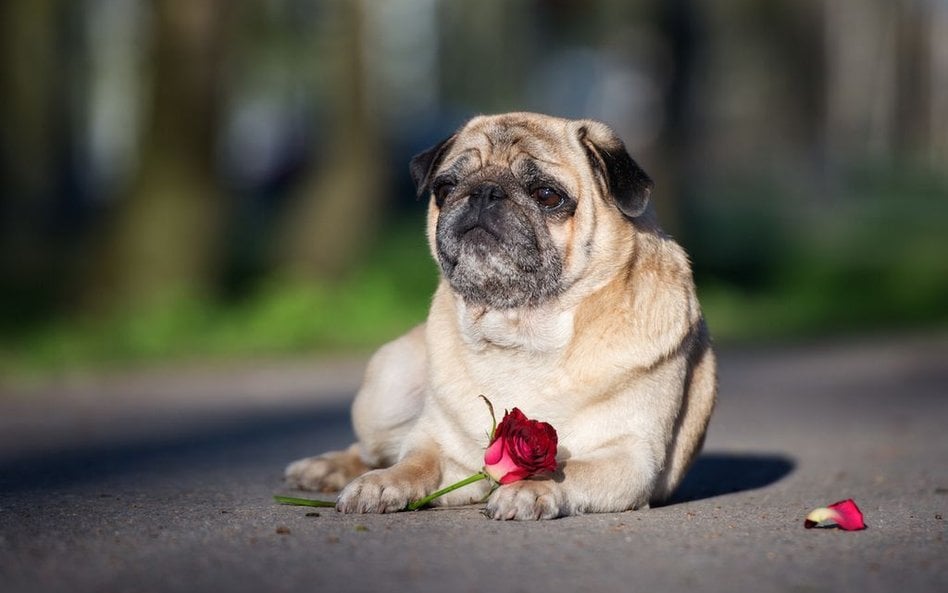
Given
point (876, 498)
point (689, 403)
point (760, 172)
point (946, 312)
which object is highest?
point (689, 403)

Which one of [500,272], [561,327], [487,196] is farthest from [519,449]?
[487,196]

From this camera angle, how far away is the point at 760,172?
39.7 meters

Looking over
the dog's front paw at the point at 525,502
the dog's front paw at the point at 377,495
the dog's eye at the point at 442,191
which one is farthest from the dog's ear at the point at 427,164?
the dog's front paw at the point at 525,502

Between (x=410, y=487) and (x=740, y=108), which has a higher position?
(x=410, y=487)

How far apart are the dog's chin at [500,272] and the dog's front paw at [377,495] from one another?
2.86ft

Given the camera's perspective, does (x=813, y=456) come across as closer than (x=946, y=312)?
Yes

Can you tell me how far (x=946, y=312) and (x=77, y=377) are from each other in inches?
396

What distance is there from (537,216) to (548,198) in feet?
0.32

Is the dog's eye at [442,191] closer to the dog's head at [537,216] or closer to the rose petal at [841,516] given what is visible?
the dog's head at [537,216]

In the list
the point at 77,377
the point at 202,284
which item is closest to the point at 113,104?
the point at 202,284

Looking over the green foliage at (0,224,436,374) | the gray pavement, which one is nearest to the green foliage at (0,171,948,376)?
the green foliage at (0,224,436,374)

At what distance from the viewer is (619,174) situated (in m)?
5.53

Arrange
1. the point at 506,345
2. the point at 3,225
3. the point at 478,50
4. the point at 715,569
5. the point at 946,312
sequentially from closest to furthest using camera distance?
the point at 715,569 → the point at 506,345 → the point at 946,312 → the point at 3,225 → the point at 478,50

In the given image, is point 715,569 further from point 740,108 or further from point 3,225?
point 740,108
